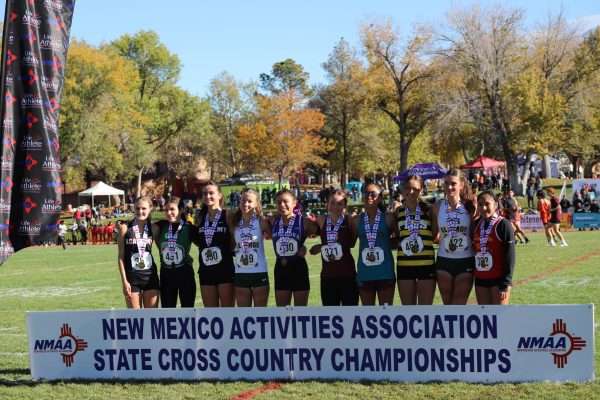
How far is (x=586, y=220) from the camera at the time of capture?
30672mm

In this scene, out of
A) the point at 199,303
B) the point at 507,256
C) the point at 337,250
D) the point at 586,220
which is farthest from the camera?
the point at 586,220

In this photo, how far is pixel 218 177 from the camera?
74938mm

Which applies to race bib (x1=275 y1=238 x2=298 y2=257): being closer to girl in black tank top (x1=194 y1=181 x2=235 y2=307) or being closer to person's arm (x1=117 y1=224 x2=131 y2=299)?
girl in black tank top (x1=194 y1=181 x2=235 y2=307)

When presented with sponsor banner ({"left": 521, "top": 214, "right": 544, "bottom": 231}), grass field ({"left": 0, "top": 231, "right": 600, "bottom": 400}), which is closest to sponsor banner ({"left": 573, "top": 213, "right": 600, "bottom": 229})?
sponsor banner ({"left": 521, "top": 214, "right": 544, "bottom": 231})

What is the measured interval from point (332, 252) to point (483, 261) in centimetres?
151

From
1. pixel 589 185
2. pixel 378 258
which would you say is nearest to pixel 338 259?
pixel 378 258

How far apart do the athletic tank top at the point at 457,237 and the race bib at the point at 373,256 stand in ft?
2.00

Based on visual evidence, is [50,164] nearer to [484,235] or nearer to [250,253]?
[250,253]

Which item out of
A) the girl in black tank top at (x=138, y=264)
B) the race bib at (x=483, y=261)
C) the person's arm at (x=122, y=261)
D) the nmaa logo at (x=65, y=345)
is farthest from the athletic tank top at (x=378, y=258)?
the nmaa logo at (x=65, y=345)

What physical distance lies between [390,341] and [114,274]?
1232 centimetres

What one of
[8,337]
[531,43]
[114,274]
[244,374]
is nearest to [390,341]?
[244,374]

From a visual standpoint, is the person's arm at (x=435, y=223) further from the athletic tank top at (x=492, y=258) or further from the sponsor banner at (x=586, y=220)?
the sponsor banner at (x=586, y=220)

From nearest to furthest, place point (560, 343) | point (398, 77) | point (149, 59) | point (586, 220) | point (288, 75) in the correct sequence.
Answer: point (560, 343) → point (586, 220) → point (398, 77) → point (149, 59) → point (288, 75)

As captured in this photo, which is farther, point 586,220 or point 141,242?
point 586,220
